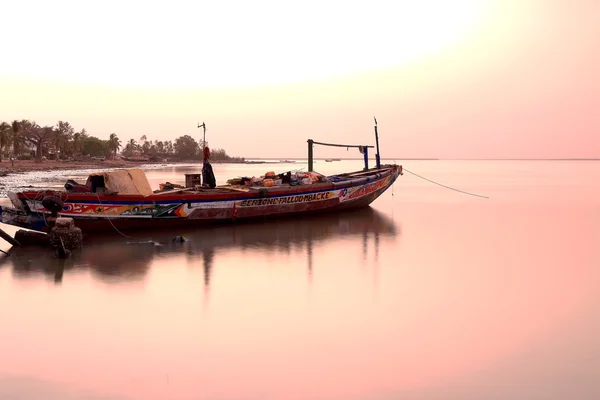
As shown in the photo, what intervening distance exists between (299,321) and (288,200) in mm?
12646

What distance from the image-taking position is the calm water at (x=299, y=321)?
21.6 feet

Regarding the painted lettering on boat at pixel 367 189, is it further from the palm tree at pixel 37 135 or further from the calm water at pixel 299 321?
the palm tree at pixel 37 135

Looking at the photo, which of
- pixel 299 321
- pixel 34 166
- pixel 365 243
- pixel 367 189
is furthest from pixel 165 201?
pixel 34 166

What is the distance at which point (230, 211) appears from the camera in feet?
65.8

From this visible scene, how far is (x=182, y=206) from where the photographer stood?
1861cm

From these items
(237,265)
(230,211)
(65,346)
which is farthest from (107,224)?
(65,346)

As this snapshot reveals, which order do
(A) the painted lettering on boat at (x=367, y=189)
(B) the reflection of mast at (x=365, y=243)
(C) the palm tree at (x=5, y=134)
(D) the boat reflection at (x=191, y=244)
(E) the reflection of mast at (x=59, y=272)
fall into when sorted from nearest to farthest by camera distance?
1. (E) the reflection of mast at (x=59, y=272)
2. (D) the boat reflection at (x=191, y=244)
3. (B) the reflection of mast at (x=365, y=243)
4. (A) the painted lettering on boat at (x=367, y=189)
5. (C) the palm tree at (x=5, y=134)

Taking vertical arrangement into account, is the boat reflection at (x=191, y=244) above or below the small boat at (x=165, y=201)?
below

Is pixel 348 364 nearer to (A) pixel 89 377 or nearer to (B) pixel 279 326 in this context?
(B) pixel 279 326

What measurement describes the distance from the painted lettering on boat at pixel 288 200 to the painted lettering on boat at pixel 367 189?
2108mm

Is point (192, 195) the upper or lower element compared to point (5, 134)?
lower

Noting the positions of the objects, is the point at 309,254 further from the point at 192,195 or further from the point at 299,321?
the point at 299,321

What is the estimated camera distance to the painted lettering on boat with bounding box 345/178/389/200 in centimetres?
2495

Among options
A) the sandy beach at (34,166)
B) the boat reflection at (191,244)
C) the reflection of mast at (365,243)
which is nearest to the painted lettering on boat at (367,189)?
the boat reflection at (191,244)
